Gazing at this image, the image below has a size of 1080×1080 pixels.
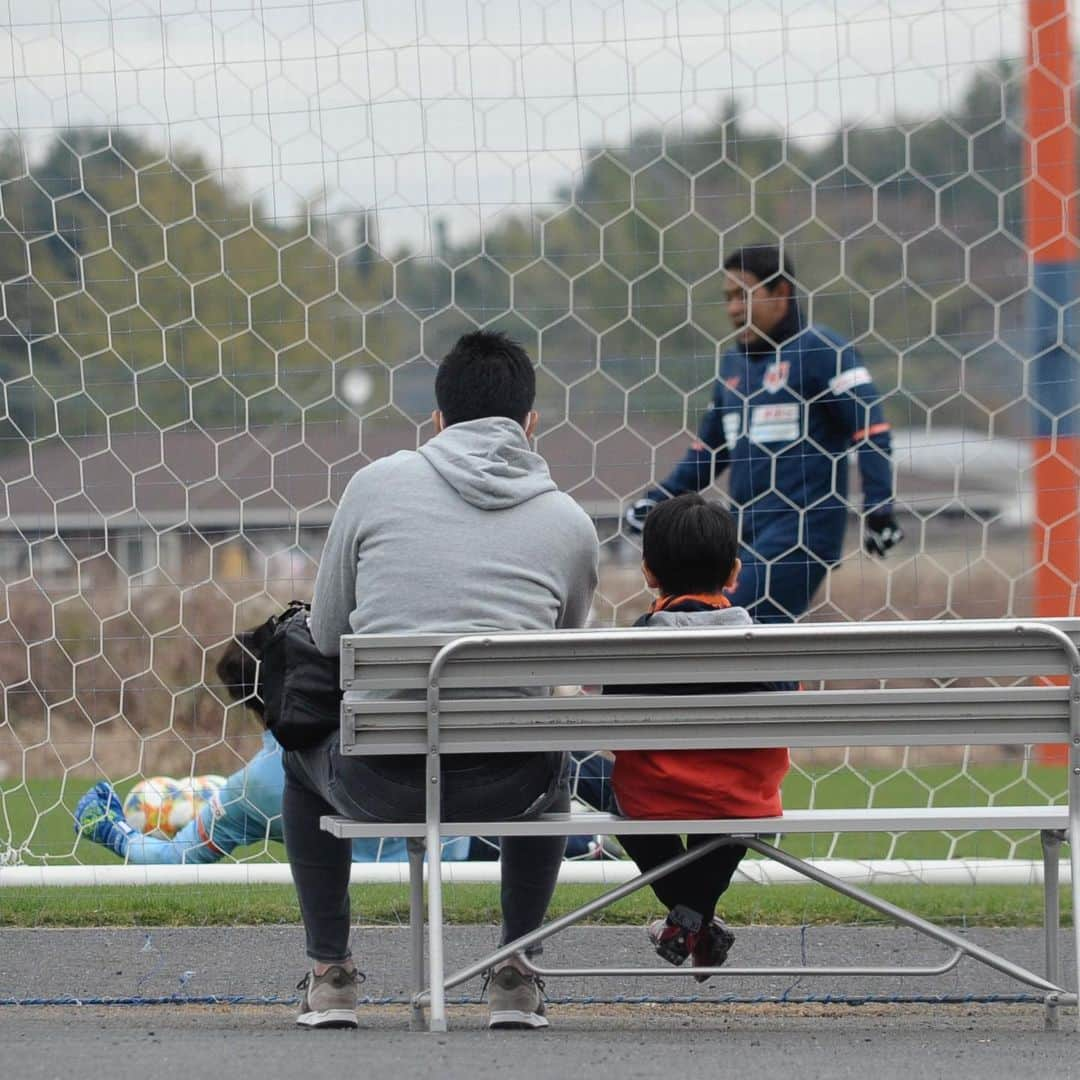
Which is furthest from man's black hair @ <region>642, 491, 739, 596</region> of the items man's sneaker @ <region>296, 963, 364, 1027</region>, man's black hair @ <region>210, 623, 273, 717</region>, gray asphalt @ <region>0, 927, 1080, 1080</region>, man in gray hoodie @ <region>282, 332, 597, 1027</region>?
man's black hair @ <region>210, 623, 273, 717</region>

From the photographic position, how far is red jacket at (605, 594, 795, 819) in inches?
147

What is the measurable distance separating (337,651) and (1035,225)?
2485 mm

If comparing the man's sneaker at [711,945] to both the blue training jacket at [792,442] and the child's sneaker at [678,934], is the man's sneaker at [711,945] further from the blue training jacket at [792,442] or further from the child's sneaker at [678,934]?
the blue training jacket at [792,442]

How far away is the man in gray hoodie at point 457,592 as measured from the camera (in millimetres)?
3783

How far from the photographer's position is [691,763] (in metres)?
3.75

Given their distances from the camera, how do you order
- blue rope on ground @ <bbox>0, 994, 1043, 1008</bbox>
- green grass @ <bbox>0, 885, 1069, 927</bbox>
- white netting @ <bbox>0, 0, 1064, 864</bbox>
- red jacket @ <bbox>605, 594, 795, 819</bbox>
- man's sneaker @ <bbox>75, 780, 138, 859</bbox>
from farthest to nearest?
man's sneaker @ <bbox>75, 780, 138, 859</bbox> → white netting @ <bbox>0, 0, 1064, 864</bbox> → green grass @ <bbox>0, 885, 1069, 927</bbox> → blue rope on ground @ <bbox>0, 994, 1043, 1008</bbox> → red jacket @ <bbox>605, 594, 795, 819</bbox>

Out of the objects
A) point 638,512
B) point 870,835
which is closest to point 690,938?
point 638,512

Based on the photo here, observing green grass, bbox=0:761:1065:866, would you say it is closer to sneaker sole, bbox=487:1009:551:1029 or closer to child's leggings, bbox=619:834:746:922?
child's leggings, bbox=619:834:746:922

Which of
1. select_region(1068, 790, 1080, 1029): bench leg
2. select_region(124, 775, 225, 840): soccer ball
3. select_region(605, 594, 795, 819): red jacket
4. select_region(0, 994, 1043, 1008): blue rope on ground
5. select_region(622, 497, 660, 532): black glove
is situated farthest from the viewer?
select_region(124, 775, 225, 840): soccer ball

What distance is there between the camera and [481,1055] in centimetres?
337

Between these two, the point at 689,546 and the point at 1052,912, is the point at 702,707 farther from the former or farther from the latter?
the point at 1052,912

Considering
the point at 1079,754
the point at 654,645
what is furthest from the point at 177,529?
the point at 1079,754

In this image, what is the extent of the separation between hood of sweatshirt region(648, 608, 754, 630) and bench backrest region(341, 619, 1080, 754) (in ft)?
0.87

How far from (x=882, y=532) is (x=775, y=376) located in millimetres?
543
